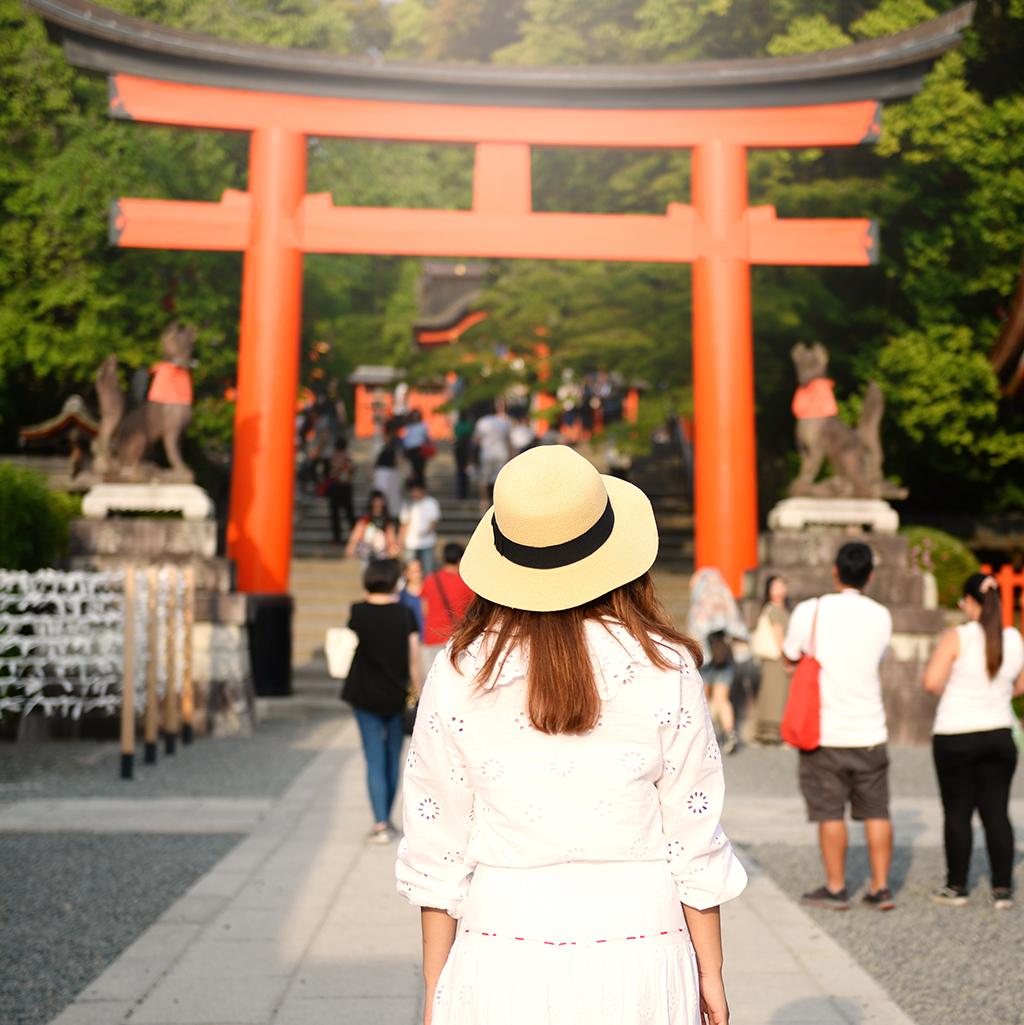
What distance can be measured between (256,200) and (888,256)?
30.1ft

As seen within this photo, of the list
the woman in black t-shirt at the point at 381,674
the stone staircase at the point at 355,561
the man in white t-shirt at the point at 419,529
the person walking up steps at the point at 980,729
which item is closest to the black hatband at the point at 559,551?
the person walking up steps at the point at 980,729

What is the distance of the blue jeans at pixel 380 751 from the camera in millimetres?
6812

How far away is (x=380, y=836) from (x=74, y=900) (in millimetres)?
1639

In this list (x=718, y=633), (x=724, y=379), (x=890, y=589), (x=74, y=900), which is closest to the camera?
(x=74, y=900)

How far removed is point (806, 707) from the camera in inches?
219

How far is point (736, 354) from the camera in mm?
13172

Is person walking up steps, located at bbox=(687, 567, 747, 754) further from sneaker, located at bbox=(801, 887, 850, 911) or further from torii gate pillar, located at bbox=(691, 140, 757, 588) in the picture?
sneaker, located at bbox=(801, 887, 850, 911)

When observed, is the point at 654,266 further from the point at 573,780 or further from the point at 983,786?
the point at 573,780

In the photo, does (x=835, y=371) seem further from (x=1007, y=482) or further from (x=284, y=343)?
(x=284, y=343)

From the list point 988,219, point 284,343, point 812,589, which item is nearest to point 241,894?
point 812,589

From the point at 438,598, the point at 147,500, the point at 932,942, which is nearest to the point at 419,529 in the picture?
the point at 147,500

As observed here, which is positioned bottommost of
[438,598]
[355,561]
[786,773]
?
[786,773]

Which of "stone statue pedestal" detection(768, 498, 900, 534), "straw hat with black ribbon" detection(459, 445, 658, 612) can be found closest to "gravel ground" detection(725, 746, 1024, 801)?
"stone statue pedestal" detection(768, 498, 900, 534)

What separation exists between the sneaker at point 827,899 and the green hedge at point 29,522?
6.90 m
